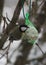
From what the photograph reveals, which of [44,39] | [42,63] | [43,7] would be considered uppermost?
[43,7]

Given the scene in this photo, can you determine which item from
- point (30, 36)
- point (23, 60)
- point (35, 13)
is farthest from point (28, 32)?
point (23, 60)

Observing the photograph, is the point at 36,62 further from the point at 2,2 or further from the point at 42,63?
the point at 2,2

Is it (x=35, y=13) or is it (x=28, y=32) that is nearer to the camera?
(x=28, y=32)

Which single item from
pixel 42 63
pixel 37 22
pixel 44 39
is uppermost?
pixel 37 22

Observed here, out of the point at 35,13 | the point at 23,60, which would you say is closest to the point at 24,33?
the point at 35,13

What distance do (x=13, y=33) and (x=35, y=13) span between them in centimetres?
43

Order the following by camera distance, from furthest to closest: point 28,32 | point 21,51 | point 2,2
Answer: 1. point 21,51
2. point 2,2
3. point 28,32

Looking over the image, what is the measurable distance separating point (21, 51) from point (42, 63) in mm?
176

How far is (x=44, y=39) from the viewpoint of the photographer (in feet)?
4.52

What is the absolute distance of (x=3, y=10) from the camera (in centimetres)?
132

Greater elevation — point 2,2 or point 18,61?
point 2,2

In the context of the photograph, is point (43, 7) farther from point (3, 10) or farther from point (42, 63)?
point (42, 63)

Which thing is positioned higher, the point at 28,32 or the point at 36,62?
the point at 28,32

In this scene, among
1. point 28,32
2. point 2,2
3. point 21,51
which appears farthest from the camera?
point 21,51
